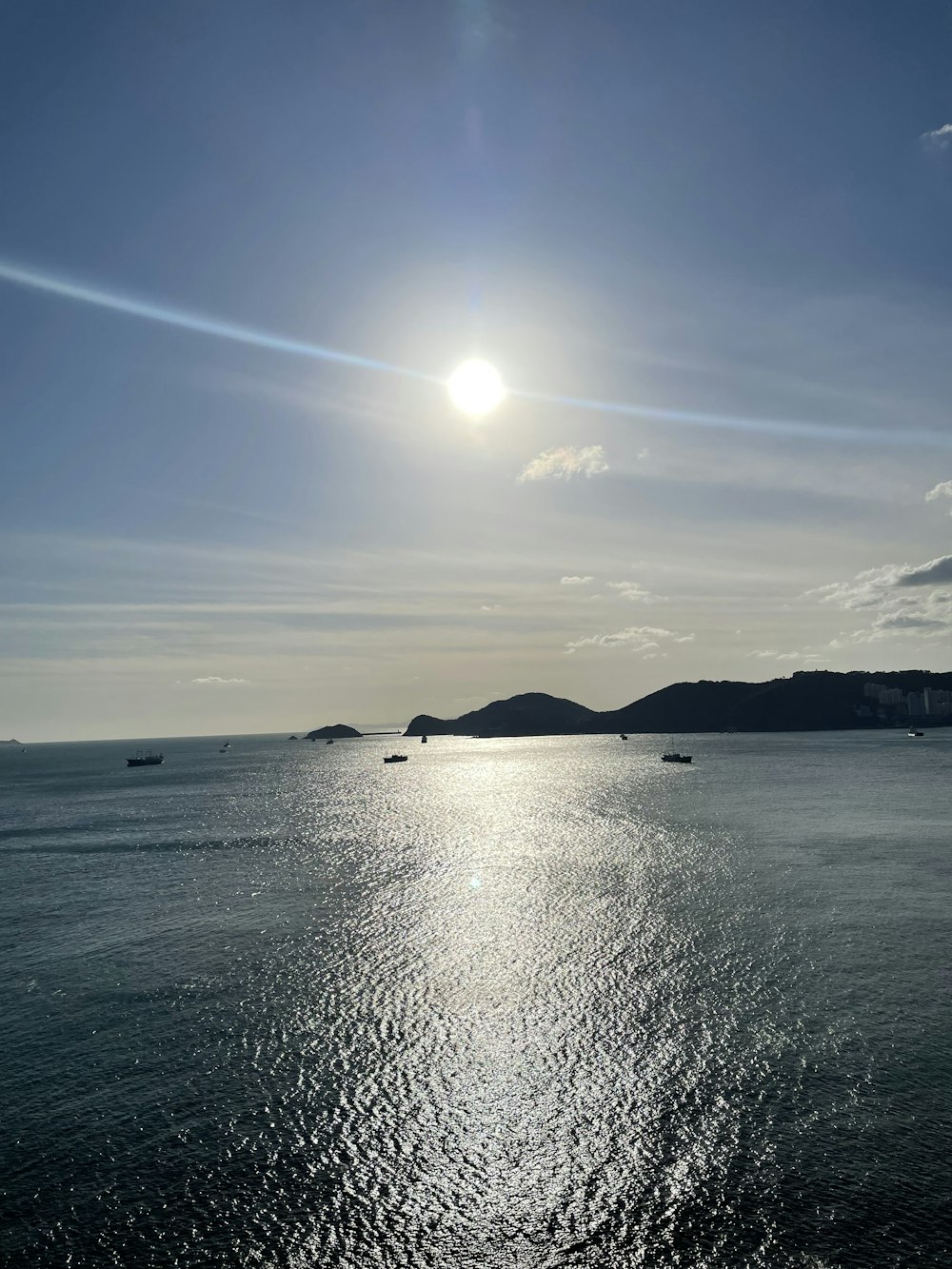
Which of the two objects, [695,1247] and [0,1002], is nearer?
[695,1247]

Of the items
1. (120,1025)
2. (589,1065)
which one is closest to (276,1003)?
(120,1025)

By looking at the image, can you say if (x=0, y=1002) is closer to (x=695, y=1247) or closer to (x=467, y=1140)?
(x=467, y=1140)

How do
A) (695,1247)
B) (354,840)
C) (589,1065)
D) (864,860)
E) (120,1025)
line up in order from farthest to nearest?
1. (354,840)
2. (864,860)
3. (120,1025)
4. (589,1065)
5. (695,1247)

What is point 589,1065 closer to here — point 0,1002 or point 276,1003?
point 276,1003

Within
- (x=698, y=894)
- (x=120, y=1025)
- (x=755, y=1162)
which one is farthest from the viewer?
(x=698, y=894)

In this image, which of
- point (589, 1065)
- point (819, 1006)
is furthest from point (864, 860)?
point (589, 1065)

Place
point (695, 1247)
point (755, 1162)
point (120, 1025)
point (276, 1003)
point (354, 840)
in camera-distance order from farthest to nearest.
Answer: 1. point (354, 840)
2. point (276, 1003)
3. point (120, 1025)
4. point (755, 1162)
5. point (695, 1247)
